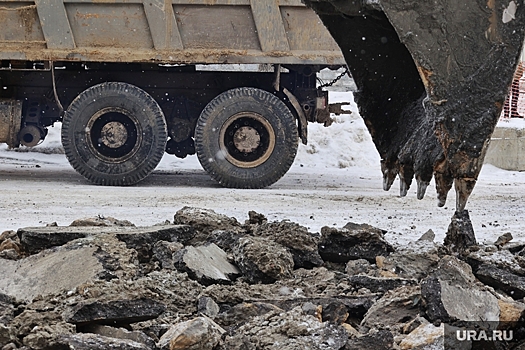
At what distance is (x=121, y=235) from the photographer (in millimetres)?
4117

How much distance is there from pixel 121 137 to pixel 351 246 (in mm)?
5897

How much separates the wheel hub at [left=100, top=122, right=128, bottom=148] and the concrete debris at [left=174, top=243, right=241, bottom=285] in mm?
5947

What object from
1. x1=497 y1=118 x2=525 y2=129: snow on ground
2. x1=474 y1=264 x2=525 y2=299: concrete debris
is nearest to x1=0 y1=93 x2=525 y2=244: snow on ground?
x1=474 y1=264 x2=525 y2=299: concrete debris

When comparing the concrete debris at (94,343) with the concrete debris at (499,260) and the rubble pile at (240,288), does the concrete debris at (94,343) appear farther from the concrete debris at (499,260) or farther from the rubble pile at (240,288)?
the concrete debris at (499,260)

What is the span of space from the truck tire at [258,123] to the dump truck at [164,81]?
13 millimetres

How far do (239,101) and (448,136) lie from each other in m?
7.19

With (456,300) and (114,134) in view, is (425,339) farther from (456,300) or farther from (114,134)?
(114,134)

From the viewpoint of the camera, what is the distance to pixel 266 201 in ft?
25.7

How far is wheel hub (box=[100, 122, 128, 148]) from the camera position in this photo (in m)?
9.68

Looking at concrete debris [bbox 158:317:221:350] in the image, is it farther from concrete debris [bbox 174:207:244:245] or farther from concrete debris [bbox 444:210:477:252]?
concrete debris [bbox 444:210:477:252]

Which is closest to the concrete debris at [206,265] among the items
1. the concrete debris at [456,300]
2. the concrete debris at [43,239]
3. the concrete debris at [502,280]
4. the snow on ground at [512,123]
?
the concrete debris at [43,239]

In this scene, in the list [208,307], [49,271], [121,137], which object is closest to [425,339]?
[208,307]

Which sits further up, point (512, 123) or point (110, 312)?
point (512, 123)

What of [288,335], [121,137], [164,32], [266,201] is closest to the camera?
[288,335]
